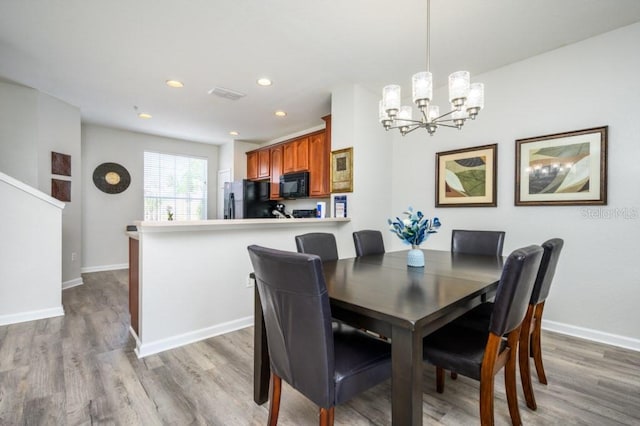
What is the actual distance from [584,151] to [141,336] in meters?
3.95

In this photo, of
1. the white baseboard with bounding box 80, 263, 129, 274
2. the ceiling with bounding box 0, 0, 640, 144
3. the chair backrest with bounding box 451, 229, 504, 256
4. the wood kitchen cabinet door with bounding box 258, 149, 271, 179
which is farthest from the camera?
the wood kitchen cabinet door with bounding box 258, 149, 271, 179

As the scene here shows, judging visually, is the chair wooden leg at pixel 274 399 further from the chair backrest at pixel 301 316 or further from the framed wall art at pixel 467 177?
the framed wall art at pixel 467 177

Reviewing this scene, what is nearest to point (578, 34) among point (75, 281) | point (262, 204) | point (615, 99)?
point (615, 99)

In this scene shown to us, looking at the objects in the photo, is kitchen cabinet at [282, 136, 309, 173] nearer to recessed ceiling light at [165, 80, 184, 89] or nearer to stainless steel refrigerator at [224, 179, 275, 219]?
stainless steel refrigerator at [224, 179, 275, 219]

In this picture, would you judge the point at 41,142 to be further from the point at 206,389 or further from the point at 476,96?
the point at 476,96

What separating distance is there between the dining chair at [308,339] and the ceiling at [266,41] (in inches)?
78.5

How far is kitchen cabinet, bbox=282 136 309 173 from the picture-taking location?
4.67 m

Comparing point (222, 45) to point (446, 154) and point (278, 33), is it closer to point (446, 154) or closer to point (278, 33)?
point (278, 33)

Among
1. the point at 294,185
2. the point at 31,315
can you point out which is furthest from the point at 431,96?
the point at 31,315

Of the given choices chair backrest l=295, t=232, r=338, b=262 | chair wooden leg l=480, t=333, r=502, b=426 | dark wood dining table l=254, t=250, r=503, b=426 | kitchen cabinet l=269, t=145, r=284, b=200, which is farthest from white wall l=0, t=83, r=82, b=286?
chair wooden leg l=480, t=333, r=502, b=426

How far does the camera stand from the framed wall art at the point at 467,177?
3107mm

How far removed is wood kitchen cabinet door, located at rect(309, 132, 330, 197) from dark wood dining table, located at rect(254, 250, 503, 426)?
90.7 inches

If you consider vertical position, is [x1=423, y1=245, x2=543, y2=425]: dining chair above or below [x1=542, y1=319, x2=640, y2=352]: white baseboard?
above

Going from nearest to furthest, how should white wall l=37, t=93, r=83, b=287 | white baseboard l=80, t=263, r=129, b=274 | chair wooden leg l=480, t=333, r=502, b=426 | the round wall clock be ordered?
chair wooden leg l=480, t=333, r=502, b=426
white wall l=37, t=93, r=83, b=287
white baseboard l=80, t=263, r=129, b=274
the round wall clock
